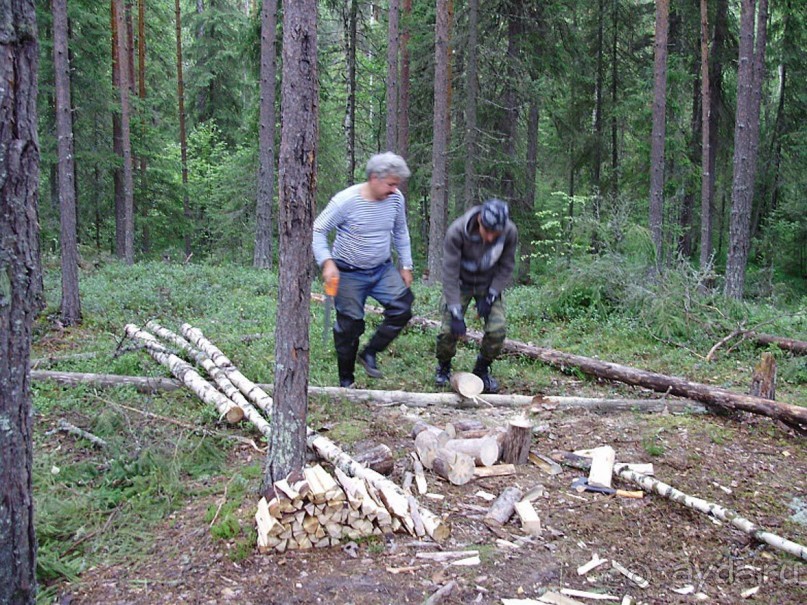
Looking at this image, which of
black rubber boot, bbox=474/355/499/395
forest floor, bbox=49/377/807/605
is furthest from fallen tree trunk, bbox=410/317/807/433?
black rubber boot, bbox=474/355/499/395

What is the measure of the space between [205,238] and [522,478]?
86.2 ft

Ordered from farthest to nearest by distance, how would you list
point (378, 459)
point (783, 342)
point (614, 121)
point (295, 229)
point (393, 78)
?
1. point (614, 121)
2. point (393, 78)
3. point (783, 342)
4. point (378, 459)
5. point (295, 229)

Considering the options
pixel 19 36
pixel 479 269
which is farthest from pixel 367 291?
pixel 19 36

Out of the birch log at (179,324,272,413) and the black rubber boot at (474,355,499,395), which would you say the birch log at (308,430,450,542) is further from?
the black rubber boot at (474,355,499,395)

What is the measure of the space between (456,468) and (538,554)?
992 millimetres

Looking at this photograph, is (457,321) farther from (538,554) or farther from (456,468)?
(538,554)

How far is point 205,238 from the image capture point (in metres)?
28.7

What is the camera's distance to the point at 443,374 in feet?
22.9

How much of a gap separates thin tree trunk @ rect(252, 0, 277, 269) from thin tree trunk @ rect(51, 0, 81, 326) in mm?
7727

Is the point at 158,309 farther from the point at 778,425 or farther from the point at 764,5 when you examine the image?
the point at 764,5

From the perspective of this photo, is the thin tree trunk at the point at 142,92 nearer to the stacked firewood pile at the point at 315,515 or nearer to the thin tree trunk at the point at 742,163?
the thin tree trunk at the point at 742,163

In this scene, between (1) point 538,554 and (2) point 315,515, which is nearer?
(2) point 315,515

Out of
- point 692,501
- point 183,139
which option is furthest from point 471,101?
point 692,501

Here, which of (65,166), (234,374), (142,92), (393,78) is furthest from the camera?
(142,92)
